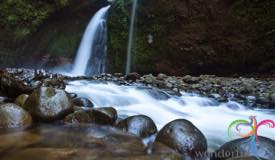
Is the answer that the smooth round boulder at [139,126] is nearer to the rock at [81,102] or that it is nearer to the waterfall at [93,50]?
the rock at [81,102]

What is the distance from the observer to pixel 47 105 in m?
3.32

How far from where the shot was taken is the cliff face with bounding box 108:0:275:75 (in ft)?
30.8

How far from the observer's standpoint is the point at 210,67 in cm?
1012

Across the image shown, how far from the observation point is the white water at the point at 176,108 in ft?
14.7

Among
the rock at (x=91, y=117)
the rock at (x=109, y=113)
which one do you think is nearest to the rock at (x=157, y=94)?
the rock at (x=109, y=113)

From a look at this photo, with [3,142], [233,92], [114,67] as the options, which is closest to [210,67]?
[233,92]

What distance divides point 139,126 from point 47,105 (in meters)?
1.30

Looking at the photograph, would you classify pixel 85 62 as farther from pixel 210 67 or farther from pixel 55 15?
pixel 210 67

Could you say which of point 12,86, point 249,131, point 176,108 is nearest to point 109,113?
point 12,86

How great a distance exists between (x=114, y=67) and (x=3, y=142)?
8206mm

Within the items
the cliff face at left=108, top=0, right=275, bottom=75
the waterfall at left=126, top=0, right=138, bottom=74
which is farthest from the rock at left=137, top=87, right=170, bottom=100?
the waterfall at left=126, top=0, right=138, bottom=74

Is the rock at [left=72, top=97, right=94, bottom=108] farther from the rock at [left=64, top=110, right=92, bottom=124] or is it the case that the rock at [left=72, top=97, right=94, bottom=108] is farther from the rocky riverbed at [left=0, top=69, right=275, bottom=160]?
the rock at [left=64, top=110, right=92, bottom=124]

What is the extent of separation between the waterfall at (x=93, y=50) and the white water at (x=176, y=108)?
13.9ft

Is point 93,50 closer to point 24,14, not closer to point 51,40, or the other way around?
point 51,40
